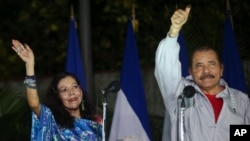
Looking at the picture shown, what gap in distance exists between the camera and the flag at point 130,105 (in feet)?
17.8

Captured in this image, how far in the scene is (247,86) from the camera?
6059 millimetres

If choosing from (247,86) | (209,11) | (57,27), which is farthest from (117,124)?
(57,27)

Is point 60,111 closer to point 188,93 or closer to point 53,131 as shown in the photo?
point 53,131

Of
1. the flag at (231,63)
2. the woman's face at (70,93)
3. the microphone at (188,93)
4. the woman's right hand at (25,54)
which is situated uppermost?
the flag at (231,63)

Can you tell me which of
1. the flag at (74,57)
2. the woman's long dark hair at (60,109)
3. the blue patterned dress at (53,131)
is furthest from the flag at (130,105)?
the blue patterned dress at (53,131)

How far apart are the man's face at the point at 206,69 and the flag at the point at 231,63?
1.95 meters

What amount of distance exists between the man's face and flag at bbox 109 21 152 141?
1.73m

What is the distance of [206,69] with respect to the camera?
371cm

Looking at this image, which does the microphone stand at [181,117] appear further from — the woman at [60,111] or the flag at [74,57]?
the flag at [74,57]

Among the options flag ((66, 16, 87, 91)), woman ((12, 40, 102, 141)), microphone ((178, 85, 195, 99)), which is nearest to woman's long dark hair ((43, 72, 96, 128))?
woman ((12, 40, 102, 141))

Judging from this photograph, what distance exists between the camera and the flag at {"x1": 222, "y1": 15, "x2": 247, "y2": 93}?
5.64 meters

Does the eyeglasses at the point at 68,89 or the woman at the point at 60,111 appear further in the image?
the eyeglasses at the point at 68,89

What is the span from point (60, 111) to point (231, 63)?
228cm

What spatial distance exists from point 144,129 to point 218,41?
53.0 inches
